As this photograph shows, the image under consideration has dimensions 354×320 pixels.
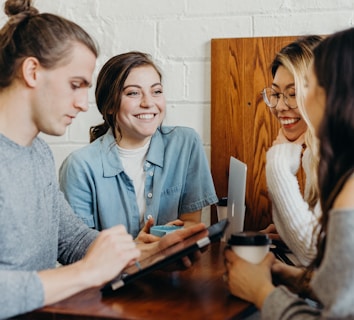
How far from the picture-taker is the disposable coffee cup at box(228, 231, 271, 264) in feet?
3.45

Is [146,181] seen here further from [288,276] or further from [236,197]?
[288,276]

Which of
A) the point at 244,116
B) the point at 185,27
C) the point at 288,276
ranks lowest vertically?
the point at 288,276

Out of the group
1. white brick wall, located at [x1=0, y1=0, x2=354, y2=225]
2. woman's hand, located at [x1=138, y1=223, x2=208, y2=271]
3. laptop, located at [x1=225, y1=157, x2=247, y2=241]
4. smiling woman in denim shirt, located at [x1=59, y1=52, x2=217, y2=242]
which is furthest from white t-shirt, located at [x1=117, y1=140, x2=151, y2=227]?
woman's hand, located at [x1=138, y1=223, x2=208, y2=271]

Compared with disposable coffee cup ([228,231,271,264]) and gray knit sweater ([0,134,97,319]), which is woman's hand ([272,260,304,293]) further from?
gray knit sweater ([0,134,97,319])

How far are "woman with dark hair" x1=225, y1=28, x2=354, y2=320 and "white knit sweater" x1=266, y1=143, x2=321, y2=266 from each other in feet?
1.02

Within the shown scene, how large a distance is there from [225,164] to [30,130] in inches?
33.2

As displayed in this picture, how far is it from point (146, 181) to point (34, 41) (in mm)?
685

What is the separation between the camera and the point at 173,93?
1923 mm

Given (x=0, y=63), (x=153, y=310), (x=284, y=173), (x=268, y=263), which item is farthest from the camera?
(x=284, y=173)

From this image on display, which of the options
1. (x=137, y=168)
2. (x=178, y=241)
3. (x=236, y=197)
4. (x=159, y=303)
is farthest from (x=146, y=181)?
(x=159, y=303)

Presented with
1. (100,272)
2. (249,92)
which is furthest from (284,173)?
(100,272)

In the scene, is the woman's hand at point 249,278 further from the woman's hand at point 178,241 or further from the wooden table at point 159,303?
the woman's hand at point 178,241

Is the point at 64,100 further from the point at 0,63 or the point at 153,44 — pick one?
the point at 153,44

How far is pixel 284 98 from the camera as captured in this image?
1640mm
